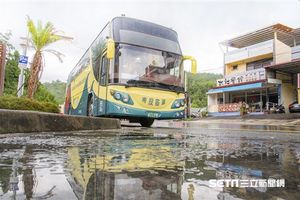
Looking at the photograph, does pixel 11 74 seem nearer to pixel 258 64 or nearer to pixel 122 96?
pixel 122 96

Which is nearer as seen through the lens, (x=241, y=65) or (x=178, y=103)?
(x=178, y=103)

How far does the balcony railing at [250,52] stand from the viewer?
24.4 meters

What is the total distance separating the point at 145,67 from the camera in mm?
8445

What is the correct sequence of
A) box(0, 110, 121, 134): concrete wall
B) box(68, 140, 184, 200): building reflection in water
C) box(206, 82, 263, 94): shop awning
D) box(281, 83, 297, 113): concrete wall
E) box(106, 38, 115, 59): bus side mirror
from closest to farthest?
box(68, 140, 184, 200): building reflection in water, box(0, 110, 121, 134): concrete wall, box(106, 38, 115, 59): bus side mirror, box(281, 83, 297, 113): concrete wall, box(206, 82, 263, 94): shop awning

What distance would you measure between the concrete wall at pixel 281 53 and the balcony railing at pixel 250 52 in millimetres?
532

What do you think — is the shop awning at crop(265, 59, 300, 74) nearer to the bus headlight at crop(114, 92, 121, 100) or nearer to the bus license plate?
the bus license plate

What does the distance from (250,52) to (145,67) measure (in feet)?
67.5

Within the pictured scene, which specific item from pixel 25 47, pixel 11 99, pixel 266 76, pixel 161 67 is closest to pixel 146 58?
pixel 161 67

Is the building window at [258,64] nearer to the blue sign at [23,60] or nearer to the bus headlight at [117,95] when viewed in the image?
the blue sign at [23,60]

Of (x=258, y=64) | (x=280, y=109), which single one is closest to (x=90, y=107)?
(x=280, y=109)

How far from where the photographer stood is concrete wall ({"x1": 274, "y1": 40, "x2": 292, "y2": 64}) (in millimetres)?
23547

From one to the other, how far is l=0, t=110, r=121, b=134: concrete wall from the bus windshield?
7.47ft

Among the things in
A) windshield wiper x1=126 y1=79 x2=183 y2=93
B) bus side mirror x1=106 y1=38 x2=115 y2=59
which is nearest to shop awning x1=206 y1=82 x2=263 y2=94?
windshield wiper x1=126 y1=79 x2=183 y2=93

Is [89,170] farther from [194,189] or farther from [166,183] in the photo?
[194,189]
